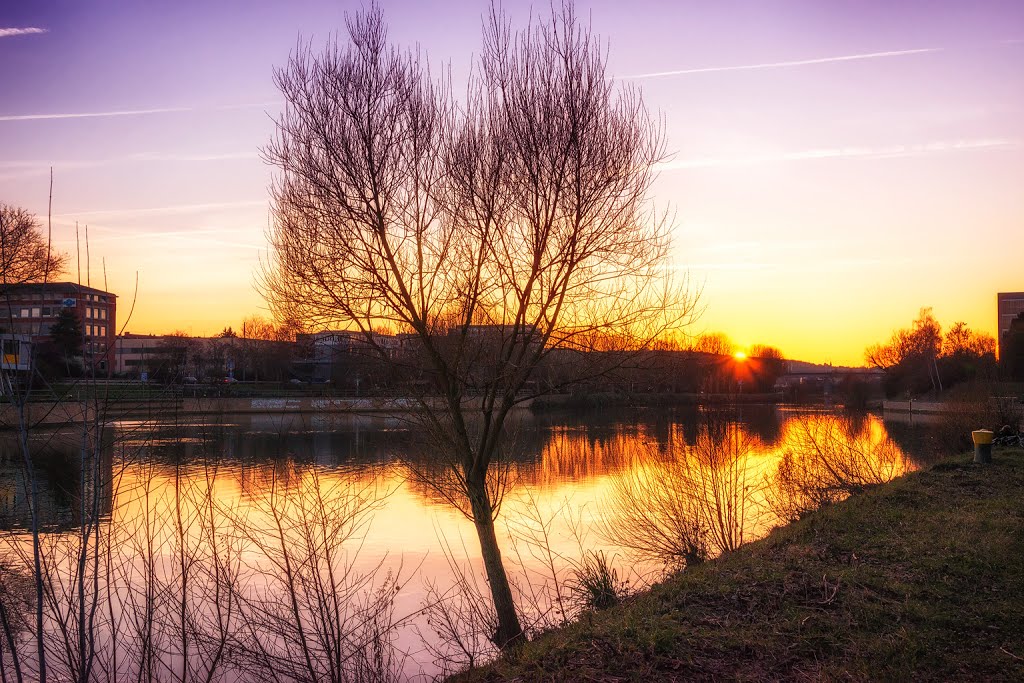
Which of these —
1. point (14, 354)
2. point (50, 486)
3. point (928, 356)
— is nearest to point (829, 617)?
point (14, 354)

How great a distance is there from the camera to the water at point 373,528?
7395 mm

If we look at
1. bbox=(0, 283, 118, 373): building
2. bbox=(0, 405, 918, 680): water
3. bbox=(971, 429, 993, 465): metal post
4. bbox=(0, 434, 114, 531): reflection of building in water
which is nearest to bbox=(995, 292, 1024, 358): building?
bbox=(0, 405, 918, 680): water

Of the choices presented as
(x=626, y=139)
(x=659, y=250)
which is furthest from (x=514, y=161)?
(x=659, y=250)

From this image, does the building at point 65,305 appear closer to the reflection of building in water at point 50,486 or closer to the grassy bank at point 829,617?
the reflection of building in water at point 50,486

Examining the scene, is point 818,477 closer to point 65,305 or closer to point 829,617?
point 829,617

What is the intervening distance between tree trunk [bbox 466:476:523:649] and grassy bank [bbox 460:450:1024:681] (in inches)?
44.7

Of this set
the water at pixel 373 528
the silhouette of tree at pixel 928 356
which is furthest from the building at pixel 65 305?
the silhouette of tree at pixel 928 356

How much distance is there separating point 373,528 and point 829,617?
1089 cm

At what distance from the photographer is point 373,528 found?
16.7 metres

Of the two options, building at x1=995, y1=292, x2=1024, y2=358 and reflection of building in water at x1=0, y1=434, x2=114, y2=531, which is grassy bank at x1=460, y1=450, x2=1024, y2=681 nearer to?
reflection of building in water at x1=0, y1=434, x2=114, y2=531

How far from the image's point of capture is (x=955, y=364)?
6962 centimetres

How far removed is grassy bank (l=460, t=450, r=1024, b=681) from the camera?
6.39m

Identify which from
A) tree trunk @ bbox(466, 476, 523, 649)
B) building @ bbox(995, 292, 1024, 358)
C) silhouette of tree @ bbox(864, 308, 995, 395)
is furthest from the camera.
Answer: building @ bbox(995, 292, 1024, 358)

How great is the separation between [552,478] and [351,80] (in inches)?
557
